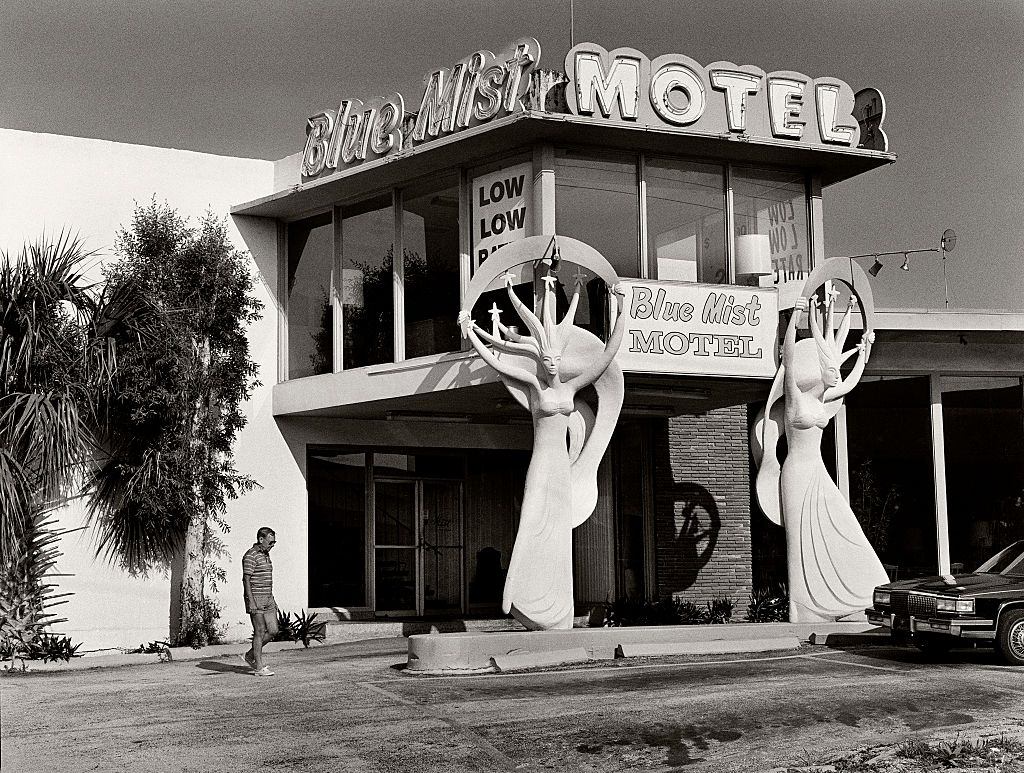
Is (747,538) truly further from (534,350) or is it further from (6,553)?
(6,553)

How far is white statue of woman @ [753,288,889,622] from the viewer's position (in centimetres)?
1758

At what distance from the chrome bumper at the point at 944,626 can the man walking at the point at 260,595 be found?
6879 millimetres

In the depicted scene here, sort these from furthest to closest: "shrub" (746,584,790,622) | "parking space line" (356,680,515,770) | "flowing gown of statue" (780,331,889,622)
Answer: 1. "shrub" (746,584,790,622)
2. "flowing gown of statue" (780,331,889,622)
3. "parking space line" (356,680,515,770)

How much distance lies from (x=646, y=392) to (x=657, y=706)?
26.1 feet

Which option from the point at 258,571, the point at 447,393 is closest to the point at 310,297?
the point at 447,393

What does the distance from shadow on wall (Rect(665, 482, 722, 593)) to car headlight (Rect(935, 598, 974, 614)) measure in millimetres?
7926

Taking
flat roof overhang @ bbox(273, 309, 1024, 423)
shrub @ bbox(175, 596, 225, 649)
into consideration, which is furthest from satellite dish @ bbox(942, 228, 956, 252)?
shrub @ bbox(175, 596, 225, 649)

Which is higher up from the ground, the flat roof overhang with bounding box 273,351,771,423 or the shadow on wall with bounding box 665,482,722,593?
the flat roof overhang with bounding box 273,351,771,423

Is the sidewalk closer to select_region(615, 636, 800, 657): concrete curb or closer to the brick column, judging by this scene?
select_region(615, 636, 800, 657): concrete curb

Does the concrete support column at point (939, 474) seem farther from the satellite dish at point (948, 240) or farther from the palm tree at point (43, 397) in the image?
the palm tree at point (43, 397)

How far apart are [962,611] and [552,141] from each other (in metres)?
7.79

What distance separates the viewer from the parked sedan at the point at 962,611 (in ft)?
45.1

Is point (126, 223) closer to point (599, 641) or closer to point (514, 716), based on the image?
Result: point (599, 641)

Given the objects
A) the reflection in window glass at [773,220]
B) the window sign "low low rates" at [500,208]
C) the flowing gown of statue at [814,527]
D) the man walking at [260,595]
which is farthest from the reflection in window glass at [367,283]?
the flowing gown of statue at [814,527]
